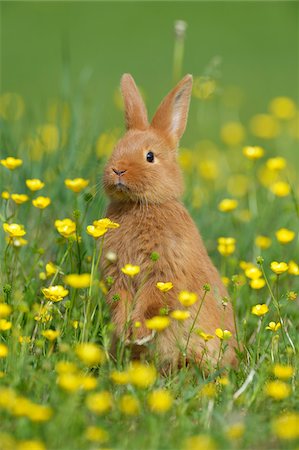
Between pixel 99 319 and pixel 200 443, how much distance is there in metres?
1.10

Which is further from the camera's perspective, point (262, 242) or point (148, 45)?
point (148, 45)

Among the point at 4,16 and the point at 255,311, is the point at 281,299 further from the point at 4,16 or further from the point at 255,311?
the point at 4,16

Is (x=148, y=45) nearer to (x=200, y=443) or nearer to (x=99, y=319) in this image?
(x=99, y=319)

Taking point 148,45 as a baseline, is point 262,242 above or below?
above

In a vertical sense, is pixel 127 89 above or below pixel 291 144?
above

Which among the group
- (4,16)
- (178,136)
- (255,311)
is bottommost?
(4,16)

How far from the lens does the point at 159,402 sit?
288 cm

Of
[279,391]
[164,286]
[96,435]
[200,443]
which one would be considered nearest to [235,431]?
[200,443]

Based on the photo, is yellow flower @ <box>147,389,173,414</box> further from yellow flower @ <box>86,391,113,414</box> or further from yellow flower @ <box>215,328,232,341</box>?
yellow flower @ <box>215,328,232,341</box>

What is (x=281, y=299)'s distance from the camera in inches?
174

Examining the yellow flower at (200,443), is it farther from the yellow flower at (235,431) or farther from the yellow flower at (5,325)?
the yellow flower at (5,325)

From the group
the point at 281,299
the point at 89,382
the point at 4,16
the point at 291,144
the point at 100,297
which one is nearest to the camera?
the point at 89,382

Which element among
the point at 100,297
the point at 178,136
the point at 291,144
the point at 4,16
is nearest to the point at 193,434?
the point at 100,297

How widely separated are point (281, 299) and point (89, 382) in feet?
5.42
